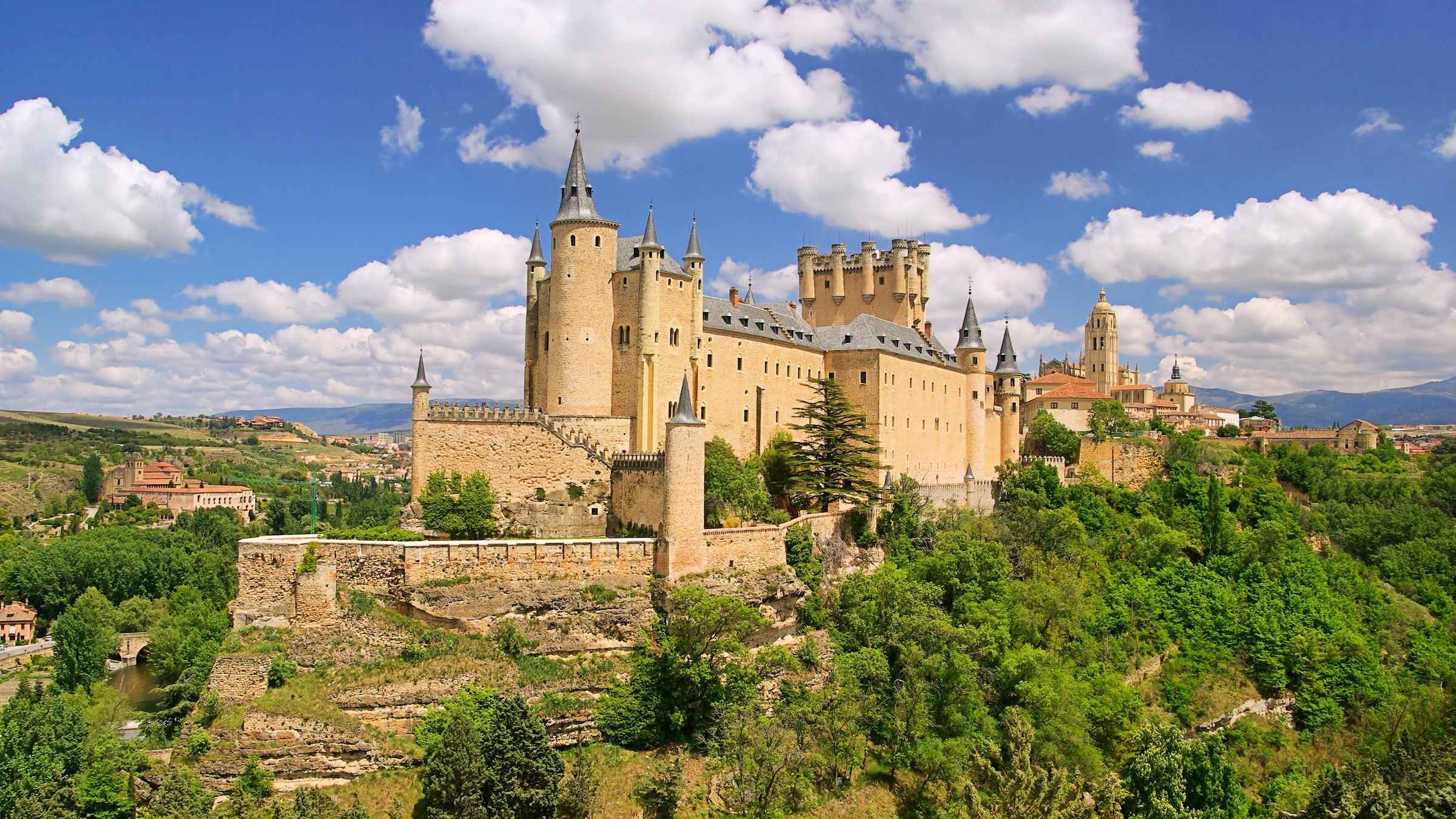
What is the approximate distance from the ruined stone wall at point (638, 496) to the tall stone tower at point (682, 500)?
276 centimetres

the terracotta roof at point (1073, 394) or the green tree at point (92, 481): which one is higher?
→ the terracotta roof at point (1073, 394)

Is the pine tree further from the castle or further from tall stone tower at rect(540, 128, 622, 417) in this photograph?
tall stone tower at rect(540, 128, 622, 417)

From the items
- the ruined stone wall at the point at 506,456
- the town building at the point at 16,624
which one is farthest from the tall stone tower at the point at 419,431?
the town building at the point at 16,624

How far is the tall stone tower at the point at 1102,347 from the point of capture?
367ft

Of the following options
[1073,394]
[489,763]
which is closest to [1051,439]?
[1073,394]

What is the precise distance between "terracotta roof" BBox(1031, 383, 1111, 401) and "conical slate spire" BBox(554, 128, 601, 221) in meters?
43.4

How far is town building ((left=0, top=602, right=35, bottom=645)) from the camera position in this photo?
6956 centimetres

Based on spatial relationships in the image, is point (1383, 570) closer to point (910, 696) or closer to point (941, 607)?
point (941, 607)

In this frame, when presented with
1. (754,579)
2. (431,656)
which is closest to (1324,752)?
(754,579)

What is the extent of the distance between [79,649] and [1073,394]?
226 feet

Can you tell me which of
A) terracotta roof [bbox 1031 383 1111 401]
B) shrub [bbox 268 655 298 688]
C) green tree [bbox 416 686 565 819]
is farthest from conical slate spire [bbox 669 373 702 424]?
terracotta roof [bbox 1031 383 1111 401]

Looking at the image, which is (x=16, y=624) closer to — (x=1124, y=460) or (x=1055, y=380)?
(x=1124, y=460)

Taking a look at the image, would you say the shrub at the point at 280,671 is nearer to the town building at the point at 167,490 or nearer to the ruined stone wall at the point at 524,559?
the ruined stone wall at the point at 524,559

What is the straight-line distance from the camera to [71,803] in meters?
33.5
